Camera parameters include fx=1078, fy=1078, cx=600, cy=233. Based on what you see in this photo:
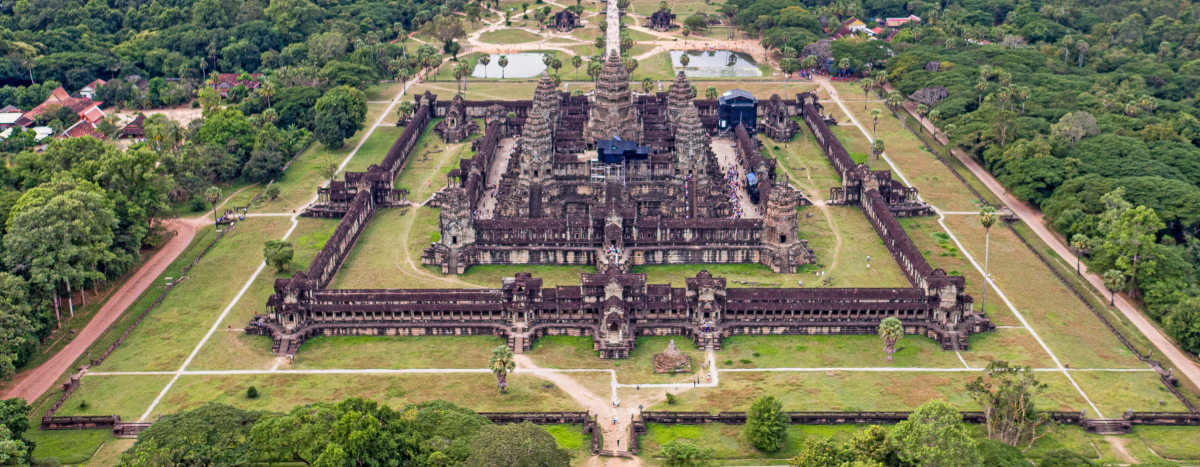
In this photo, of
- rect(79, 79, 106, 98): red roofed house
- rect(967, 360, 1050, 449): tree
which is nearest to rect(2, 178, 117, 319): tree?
rect(79, 79, 106, 98): red roofed house

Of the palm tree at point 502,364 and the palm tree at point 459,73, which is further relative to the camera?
the palm tree at point 459,73

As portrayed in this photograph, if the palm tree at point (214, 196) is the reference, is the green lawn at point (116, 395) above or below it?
below

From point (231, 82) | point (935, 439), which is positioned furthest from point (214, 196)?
point (935, 439)

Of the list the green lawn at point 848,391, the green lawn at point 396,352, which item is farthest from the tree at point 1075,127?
the green lawn at point 396,352

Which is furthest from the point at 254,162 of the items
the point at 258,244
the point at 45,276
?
the point at 45,276

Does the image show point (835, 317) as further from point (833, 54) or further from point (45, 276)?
point (833, 54)

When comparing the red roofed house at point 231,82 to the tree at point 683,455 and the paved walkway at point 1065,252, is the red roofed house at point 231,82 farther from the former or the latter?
the tree at point 683,455

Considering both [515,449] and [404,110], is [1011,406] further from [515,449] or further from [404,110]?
[404,110]

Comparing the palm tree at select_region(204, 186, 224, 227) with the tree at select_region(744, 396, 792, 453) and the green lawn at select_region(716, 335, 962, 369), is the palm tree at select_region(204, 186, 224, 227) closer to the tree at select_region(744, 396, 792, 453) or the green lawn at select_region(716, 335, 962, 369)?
the green lawn at select_region(716, 335, 962, 369)
